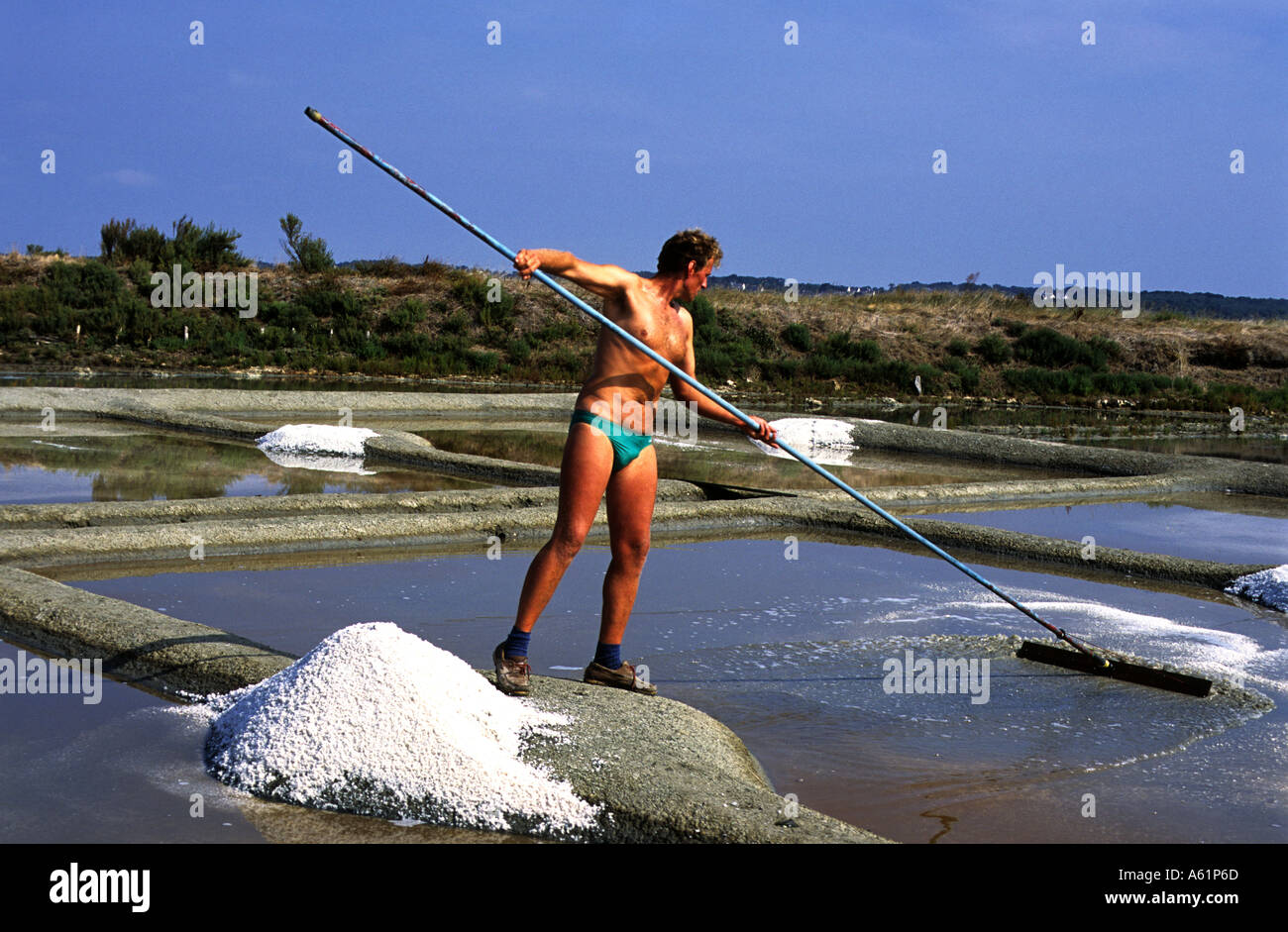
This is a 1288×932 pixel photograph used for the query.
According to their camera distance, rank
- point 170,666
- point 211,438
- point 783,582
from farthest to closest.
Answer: point 211,438
point 783,582
point 170,666

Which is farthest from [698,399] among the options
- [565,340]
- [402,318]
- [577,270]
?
[402,318]

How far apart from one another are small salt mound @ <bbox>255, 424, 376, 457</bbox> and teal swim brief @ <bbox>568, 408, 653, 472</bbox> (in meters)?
6.02

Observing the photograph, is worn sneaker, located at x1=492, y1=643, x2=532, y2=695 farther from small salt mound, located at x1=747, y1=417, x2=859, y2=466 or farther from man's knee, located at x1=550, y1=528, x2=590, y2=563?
→ small salt mound, located at x1=747, y1=417, x2=859, y2=466

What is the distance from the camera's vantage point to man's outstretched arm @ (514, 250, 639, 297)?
2904 mm

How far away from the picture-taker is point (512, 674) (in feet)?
10.0

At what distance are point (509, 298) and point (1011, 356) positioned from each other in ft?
31.3

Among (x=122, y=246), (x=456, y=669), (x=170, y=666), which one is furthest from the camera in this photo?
(x=122, y=246)

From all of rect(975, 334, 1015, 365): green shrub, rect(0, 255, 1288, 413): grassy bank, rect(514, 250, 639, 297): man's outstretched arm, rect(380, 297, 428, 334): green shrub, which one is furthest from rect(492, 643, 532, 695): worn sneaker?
rect(975, 334, 1015, 365): green shrub

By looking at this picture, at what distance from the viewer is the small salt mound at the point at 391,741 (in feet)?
8.45

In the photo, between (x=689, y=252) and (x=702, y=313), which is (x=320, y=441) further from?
(x=702, y=313)

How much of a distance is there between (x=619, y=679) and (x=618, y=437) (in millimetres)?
609

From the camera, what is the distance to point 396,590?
15.6ft
